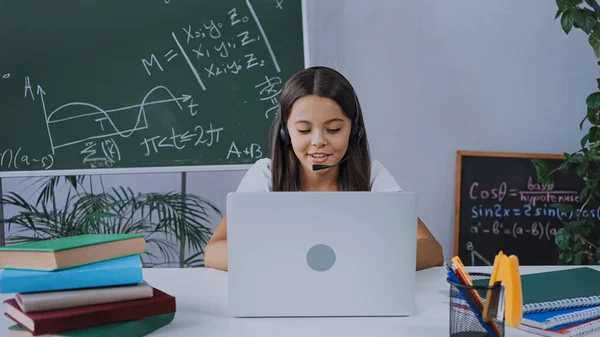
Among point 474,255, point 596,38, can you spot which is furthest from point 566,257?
point 596,38

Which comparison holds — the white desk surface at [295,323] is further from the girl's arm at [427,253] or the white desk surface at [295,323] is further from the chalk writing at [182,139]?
the chalk writing at [182,139]

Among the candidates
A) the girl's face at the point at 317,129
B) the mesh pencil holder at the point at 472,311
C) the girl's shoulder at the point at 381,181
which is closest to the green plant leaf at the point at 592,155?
the girl's shoulder at the point at 381,181

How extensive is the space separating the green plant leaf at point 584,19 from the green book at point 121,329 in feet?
5.42

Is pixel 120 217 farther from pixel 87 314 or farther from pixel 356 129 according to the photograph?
pixel 87 314

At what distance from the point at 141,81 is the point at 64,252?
1514 millimetres

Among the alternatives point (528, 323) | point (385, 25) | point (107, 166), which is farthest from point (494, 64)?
point (528, 323)

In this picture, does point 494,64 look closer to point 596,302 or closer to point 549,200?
point 549,200

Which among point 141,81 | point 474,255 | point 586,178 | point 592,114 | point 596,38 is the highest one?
point 596,38

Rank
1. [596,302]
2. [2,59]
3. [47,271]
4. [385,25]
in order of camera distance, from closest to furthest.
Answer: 1. [47,271]
2. [596,302]
3. [2,59]
4. [385,25]

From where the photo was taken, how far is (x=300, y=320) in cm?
Result: 91

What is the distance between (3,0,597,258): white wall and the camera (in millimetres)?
2473

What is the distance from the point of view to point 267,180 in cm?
158

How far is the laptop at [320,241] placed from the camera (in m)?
0.88

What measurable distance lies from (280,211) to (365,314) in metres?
0.21
